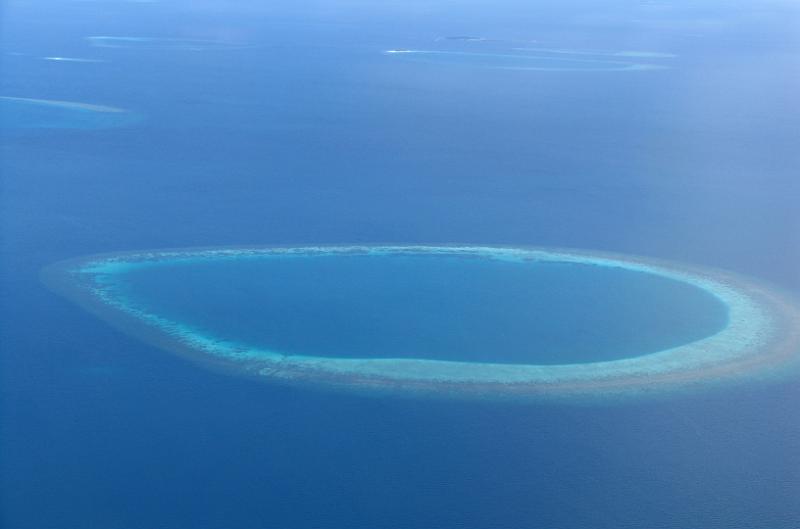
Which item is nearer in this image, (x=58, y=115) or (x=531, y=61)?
(x=58, y=115)

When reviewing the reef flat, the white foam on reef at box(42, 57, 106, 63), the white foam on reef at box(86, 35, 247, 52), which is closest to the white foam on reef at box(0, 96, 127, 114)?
the reef flat

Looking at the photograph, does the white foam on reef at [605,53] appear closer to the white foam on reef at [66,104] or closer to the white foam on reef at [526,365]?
the white foam on reef at [66,104]

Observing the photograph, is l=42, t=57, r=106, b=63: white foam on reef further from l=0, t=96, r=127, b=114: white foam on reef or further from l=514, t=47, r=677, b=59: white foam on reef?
l=514, t=47, r=677, b=59: white foam on reef

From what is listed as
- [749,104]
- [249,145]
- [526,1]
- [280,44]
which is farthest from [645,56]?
[526,1]

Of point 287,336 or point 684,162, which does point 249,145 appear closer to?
point 684,162

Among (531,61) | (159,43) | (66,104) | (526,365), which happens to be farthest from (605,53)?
(526,365)

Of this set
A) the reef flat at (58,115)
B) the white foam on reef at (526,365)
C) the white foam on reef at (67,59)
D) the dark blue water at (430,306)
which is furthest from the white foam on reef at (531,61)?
the white foam on reef at (526,365)

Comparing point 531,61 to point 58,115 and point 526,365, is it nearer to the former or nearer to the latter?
point 58,115
